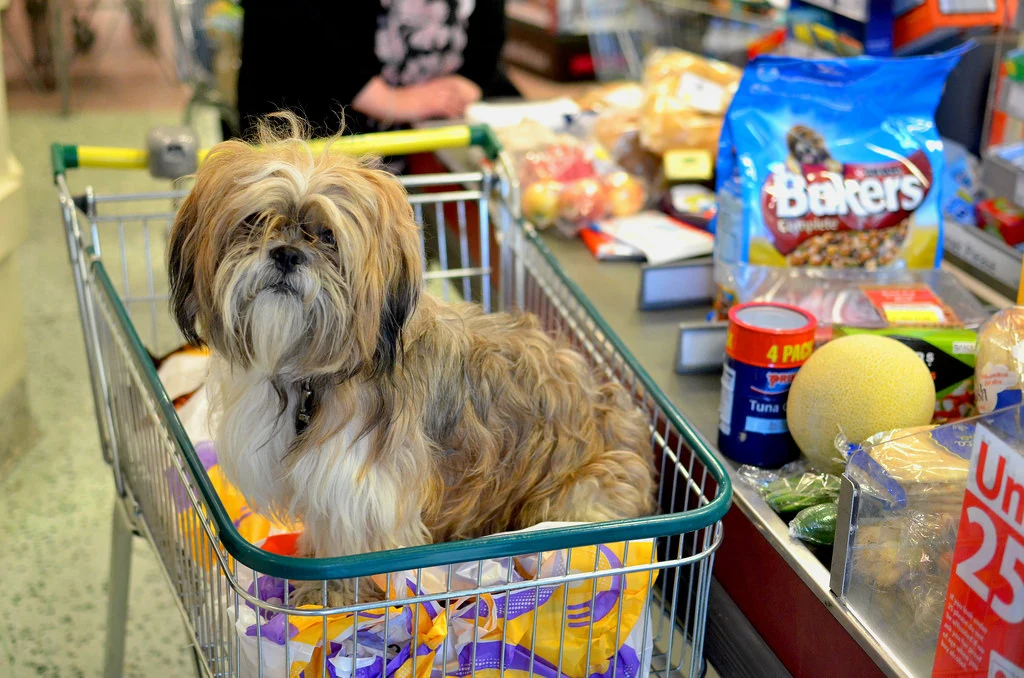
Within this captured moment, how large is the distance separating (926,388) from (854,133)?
63cm

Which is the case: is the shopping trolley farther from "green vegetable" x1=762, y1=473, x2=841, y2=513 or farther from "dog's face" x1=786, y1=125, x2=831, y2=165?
"dog's face" x1=786, y1=125, x2=831, y2=165

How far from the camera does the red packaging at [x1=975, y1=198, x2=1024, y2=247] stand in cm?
204

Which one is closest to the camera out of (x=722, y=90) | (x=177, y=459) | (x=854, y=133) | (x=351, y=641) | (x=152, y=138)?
(x=351, y=641)

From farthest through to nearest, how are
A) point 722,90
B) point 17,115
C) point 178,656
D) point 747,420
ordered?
1. point 17,115
2. point 722,90
3. point 178,656
4. point 747,420

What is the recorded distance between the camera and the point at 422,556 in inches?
39.4

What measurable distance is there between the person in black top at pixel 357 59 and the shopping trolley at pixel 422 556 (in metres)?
1.06

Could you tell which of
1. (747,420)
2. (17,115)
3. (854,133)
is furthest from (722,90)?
(17,115)

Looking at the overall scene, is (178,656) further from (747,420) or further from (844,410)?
(844,410)

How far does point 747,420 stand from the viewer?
1.47 m

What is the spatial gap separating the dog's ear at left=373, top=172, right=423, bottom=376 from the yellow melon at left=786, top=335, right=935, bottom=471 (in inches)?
21.4

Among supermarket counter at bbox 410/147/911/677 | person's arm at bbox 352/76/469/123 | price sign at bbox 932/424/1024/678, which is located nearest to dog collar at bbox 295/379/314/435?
supermarket counter at bbox 410/147/911/677

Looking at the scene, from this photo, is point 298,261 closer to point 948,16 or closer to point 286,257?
point 286,257

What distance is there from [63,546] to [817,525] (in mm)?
1936

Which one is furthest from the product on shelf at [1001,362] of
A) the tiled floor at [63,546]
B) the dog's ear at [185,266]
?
the tiled floor at [63,546]
